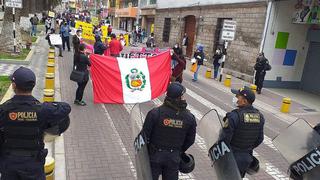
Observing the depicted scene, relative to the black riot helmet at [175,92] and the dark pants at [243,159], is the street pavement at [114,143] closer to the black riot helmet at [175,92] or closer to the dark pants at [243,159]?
the dark pants at [243,159]

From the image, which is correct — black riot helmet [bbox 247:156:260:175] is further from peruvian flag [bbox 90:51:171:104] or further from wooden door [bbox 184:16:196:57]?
wooden door [bbox 184:16:196:57]

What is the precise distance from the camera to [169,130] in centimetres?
425

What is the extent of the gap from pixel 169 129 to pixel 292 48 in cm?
1500

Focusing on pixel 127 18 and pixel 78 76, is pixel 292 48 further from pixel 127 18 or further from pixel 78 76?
pixel 127 18

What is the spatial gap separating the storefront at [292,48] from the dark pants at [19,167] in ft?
49.8

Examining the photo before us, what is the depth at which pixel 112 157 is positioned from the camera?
6.66 metres

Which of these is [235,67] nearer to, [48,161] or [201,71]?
[201,71]

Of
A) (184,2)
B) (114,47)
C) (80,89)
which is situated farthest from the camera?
(184,2)

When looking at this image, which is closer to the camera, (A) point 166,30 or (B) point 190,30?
(B) point 190,30

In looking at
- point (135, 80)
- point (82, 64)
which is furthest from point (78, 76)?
point (135, 80)

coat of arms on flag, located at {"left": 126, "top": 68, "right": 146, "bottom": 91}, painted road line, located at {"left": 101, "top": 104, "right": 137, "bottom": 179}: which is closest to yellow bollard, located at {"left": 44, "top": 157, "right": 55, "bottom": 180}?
painted road line, located at {"left": 101, "top": 104, "right": 137, "bottom": 179}

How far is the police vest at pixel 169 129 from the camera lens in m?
4.22

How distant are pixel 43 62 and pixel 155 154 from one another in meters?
13.7

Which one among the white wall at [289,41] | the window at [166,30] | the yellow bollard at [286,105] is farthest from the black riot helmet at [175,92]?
the window at [166,30]
